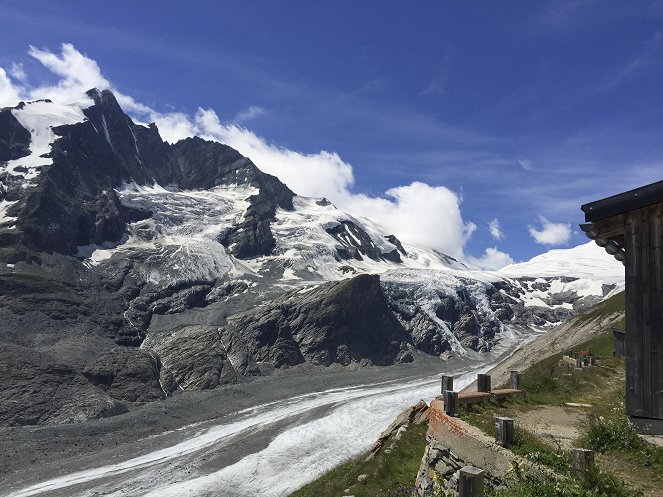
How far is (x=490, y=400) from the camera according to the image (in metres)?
16.0

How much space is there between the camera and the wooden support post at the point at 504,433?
11180 mm

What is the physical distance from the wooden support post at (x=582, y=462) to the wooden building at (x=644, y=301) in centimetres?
272

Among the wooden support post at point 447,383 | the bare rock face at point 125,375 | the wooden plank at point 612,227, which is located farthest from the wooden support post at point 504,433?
the bare rock face at point 125,375

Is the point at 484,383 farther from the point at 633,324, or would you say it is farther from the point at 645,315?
the point at 645,315

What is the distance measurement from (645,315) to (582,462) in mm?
3776

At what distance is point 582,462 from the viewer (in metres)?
9.23

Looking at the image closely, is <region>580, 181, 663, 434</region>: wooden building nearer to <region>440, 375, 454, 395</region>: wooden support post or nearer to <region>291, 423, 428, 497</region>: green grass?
<region>440, 375, 454, 395</region>: wooden support post

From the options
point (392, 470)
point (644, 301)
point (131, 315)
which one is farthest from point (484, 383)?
point (131, 315)

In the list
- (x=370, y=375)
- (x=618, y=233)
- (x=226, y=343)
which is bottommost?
(x=370, y=375)

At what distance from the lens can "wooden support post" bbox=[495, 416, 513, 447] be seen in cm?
1118

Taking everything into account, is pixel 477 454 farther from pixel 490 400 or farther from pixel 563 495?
pixel 490 400

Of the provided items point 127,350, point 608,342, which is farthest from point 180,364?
point 608,342

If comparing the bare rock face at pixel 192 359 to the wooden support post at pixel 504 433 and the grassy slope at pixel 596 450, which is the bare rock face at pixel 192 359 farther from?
the wooden support post at pixel 504 433

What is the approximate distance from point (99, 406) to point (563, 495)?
9110 centimetres
